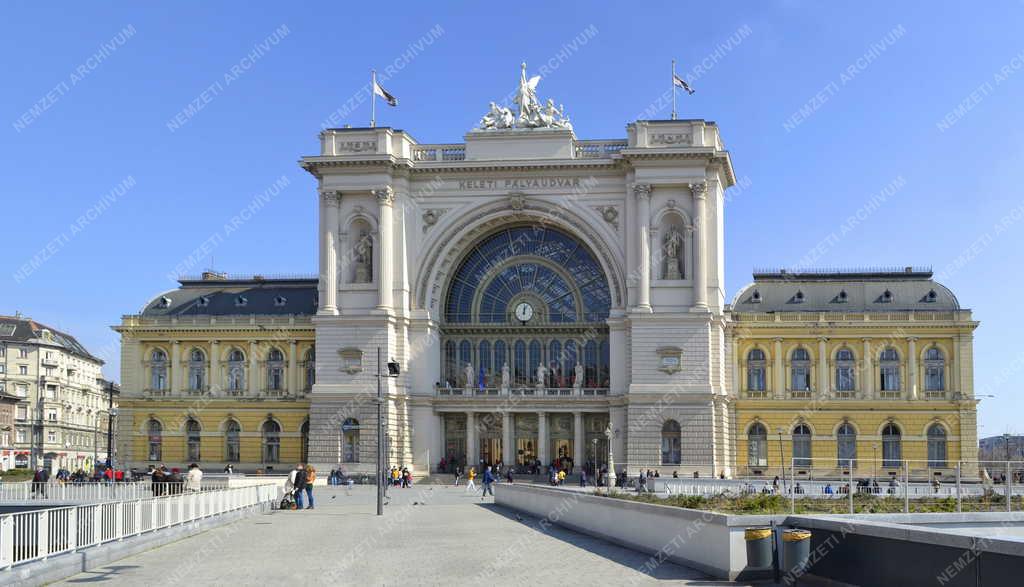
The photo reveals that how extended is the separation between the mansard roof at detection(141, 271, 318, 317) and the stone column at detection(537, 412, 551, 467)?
60.8 feet

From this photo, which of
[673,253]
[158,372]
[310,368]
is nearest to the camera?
[673,253]

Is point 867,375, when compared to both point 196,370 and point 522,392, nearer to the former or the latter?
point 522,392

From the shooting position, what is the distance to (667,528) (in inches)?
1057

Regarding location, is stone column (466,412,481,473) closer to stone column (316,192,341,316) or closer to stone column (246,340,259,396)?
stone column (316,192,341,316)

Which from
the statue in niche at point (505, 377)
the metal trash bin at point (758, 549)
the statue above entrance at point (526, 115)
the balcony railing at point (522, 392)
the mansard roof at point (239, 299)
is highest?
the statue above entrance at point (526, 115)

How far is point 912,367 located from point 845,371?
3898 mm

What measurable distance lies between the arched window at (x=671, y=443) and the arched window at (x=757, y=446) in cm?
707

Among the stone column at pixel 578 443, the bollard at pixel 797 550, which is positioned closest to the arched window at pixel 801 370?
the stone column at pixel 578 443

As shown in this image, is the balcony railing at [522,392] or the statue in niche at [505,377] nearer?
the balcony railing at [522,392]

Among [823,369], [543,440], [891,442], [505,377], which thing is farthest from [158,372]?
[891,442]

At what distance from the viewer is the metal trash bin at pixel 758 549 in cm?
2305

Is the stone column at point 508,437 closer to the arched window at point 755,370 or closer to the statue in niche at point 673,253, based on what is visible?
the statue in niche at point 673,253

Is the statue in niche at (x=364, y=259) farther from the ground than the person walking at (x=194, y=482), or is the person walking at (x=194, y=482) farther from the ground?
the statue in niche at (x=364, y=259)

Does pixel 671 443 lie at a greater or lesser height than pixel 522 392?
lesser
